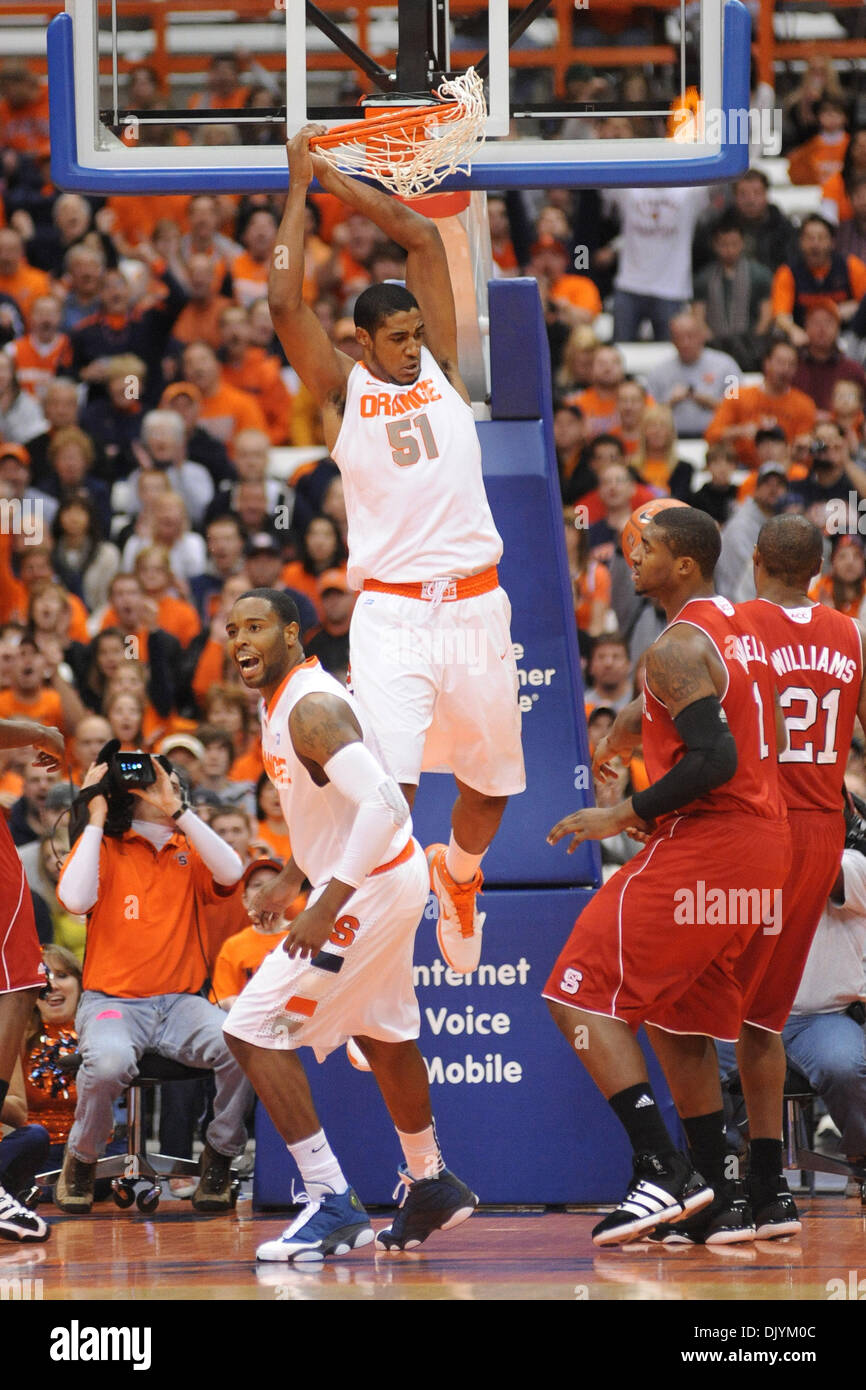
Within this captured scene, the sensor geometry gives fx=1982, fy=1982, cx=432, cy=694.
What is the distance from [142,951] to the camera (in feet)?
24.5

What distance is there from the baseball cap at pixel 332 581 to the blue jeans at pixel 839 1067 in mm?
3943

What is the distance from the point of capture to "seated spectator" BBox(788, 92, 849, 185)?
44.2 feet

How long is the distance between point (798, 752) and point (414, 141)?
7.39 feet

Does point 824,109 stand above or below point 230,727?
above

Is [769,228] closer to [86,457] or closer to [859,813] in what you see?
[86,457]

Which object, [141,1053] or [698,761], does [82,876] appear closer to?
[141,1053]

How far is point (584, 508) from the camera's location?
1083cm

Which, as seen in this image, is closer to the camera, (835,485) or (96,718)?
(96,718)

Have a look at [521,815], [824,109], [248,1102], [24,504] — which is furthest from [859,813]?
[824,109]

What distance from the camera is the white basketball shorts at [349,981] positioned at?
5.51m

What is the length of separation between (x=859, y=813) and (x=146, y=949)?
2.70m

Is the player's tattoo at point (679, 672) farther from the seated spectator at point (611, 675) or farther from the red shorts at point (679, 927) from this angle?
the seated spectator at point (611, 675)

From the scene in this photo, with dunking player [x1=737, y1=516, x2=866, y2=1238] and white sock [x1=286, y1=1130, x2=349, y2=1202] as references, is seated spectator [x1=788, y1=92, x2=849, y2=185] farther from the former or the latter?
white sock [x1=286, y1=1130, x2=349, y2=1202]

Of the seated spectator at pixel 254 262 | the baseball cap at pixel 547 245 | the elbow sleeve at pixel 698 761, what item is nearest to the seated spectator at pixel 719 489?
the baseball cap at pixel 547 245
